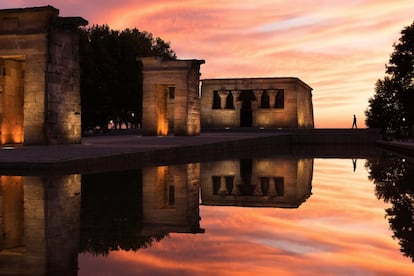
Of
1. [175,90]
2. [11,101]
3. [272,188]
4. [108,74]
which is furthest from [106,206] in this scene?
[108,74]

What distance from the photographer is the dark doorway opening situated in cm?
5081

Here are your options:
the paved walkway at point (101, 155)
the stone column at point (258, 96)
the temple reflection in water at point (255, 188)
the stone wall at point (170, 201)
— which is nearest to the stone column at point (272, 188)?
the temple reflection in water at point (255, 188)

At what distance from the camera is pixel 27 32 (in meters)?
19.4

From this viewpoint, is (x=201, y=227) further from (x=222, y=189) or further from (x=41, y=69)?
(x=41, y=69)

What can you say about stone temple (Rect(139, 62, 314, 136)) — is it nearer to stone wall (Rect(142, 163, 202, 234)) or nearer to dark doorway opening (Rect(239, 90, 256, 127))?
dark doorway opening (Rect(239, 90, 256, 127))

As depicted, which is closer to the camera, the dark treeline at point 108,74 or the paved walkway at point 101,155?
the paved walkway at point 101,155

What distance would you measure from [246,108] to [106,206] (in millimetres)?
44213

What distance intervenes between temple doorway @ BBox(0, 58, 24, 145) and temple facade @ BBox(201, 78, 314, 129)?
30342 mm

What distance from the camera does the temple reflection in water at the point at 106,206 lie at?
183 inches

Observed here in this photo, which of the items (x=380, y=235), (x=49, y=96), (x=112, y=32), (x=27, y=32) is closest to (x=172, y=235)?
(x=380, y=235)

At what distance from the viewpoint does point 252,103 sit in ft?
166

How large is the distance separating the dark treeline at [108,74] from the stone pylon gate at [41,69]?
21973 millimetres

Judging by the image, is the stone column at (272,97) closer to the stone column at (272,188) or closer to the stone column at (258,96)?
the stone column at (258,96)

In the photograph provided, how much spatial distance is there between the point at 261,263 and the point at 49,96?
16324 mm
